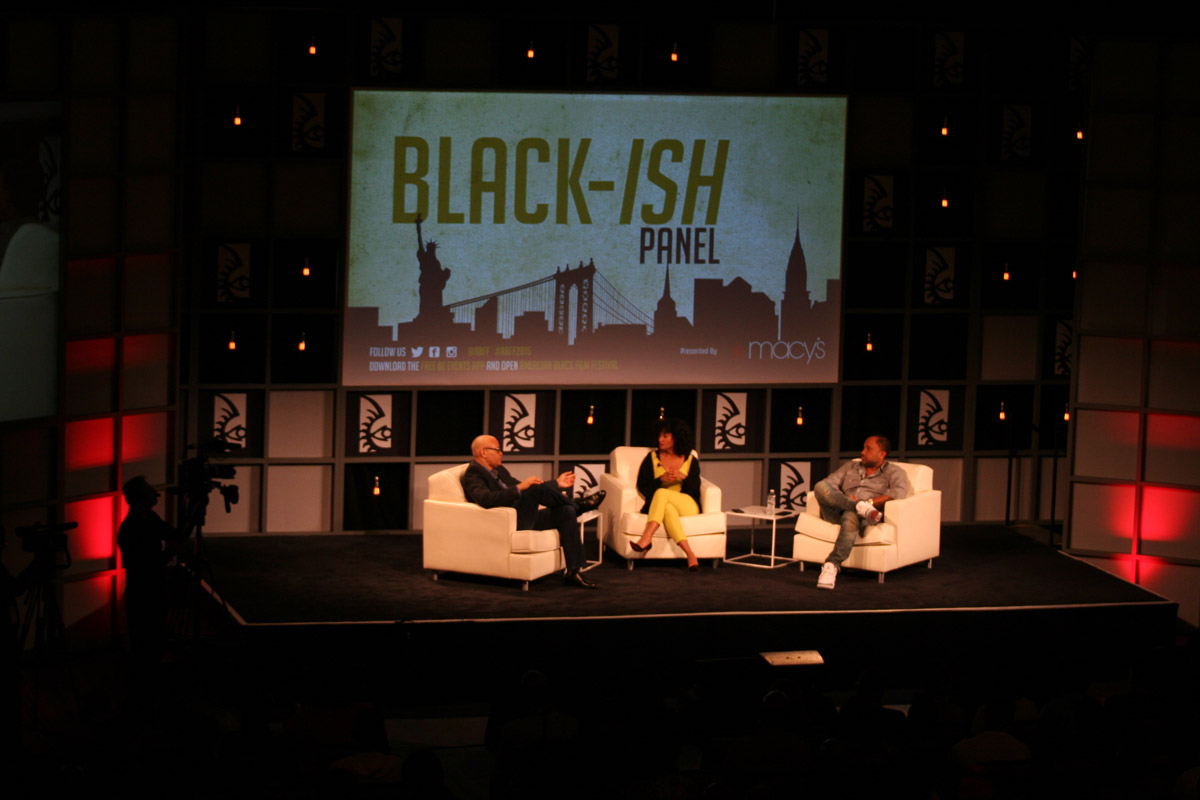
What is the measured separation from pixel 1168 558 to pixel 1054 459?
1.31 meters

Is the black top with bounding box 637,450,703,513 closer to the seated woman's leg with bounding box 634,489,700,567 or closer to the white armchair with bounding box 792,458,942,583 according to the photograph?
the seated woman's leg with bounding box 634,489,700,567

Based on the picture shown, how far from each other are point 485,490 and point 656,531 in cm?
115

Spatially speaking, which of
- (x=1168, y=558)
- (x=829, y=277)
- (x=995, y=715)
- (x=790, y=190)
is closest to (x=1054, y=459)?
(x=1168, y=558)

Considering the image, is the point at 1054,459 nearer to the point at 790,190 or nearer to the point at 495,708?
the point at 790,190

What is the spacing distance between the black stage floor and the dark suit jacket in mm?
496

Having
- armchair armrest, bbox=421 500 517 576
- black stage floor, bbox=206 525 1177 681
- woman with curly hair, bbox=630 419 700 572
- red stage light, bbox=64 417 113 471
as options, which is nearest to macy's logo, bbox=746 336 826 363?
woman with curly hair, bbox=630 419 700 572

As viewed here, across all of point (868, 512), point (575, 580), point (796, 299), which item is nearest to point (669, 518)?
point (575, 580)

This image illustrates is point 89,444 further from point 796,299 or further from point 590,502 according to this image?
point 796,299

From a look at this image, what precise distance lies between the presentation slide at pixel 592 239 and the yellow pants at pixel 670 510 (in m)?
1.20

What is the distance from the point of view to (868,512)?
7914 mm

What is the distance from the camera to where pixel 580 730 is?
467 cm

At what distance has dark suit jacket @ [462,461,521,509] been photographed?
7.66 m

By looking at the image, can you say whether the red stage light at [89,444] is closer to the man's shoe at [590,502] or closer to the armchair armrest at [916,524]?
the man's shoe at [590,502]

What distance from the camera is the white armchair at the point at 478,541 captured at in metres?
7.67
